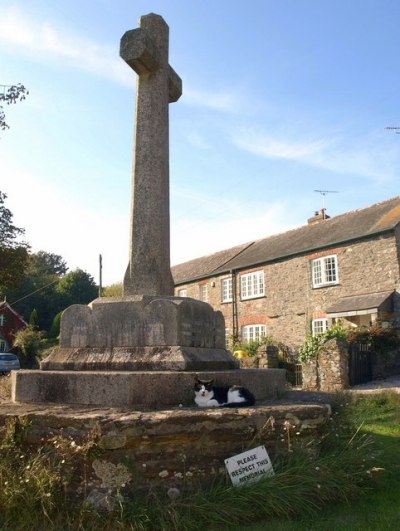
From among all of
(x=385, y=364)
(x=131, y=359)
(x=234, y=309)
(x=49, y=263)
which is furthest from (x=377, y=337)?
(x=49, y=263)

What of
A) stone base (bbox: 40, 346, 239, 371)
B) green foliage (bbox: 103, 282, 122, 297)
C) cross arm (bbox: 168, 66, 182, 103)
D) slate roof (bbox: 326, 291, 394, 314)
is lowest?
stone base (bbox: 40, 346, 239, 371)

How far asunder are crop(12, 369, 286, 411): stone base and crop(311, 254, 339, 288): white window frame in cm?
1662

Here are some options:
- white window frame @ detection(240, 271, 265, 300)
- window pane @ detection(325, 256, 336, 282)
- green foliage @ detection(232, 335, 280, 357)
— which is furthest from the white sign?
white window frame @ detection(240, 271, 265, 300)

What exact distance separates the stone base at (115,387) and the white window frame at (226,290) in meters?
20.8

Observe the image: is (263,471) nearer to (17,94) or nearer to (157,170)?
(157,170)

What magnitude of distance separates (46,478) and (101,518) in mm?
481

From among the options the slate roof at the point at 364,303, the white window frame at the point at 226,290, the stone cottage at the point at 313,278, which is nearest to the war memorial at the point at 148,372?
the slate roof at the point at 364,303

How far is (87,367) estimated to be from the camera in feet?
15.5

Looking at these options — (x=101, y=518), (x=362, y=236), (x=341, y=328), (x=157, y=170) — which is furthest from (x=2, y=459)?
(x=362, y=236)

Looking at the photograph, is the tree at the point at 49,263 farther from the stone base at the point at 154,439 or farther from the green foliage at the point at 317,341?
the stone base at the point at 154,439

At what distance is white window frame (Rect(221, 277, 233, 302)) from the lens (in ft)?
83.7

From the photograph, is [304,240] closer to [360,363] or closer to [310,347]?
[310,347]

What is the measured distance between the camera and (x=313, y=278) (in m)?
21.2

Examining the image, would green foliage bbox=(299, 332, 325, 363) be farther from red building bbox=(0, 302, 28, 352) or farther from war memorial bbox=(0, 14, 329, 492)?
red building bbox=(0, 302, 28, 352)
